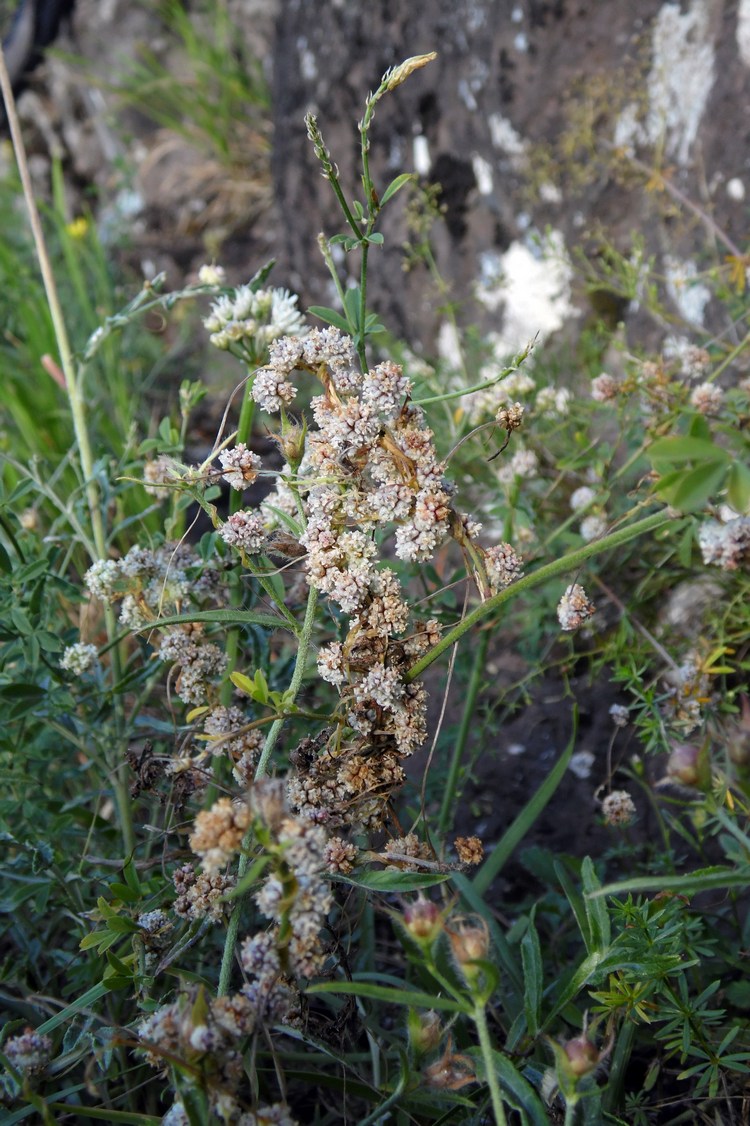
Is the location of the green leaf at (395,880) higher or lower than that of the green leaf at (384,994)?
higher

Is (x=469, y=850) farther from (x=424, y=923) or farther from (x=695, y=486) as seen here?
(x=695, y=486)

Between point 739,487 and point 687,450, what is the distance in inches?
1.9

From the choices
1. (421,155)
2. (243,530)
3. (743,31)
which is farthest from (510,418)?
(421,155)

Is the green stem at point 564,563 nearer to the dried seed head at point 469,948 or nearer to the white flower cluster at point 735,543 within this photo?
the white flower cluster at point 735,543

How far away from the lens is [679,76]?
1.90 metres

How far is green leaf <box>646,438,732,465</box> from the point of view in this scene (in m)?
0.71

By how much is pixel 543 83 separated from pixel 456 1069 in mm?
1974

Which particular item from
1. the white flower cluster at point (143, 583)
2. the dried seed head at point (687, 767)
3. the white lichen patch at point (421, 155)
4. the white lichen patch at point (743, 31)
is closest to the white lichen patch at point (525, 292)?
the white lichen patch at point (421, 155)

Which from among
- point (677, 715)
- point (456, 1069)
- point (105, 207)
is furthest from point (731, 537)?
point (105, 207)

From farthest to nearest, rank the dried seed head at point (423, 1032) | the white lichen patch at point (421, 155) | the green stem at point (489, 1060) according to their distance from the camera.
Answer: the white lichen patch at point (421, 155)
the dried seed head at point (423, 1032)
the green stem at point (489, 1060)

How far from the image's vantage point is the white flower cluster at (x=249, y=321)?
100cm

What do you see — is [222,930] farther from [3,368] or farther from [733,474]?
[3,368]

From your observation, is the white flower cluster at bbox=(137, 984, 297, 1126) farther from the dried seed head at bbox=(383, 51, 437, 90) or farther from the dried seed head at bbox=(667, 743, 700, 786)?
the dried seed head at bbox=(383, 51, 437, 90)

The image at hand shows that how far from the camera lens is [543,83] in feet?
6.95
